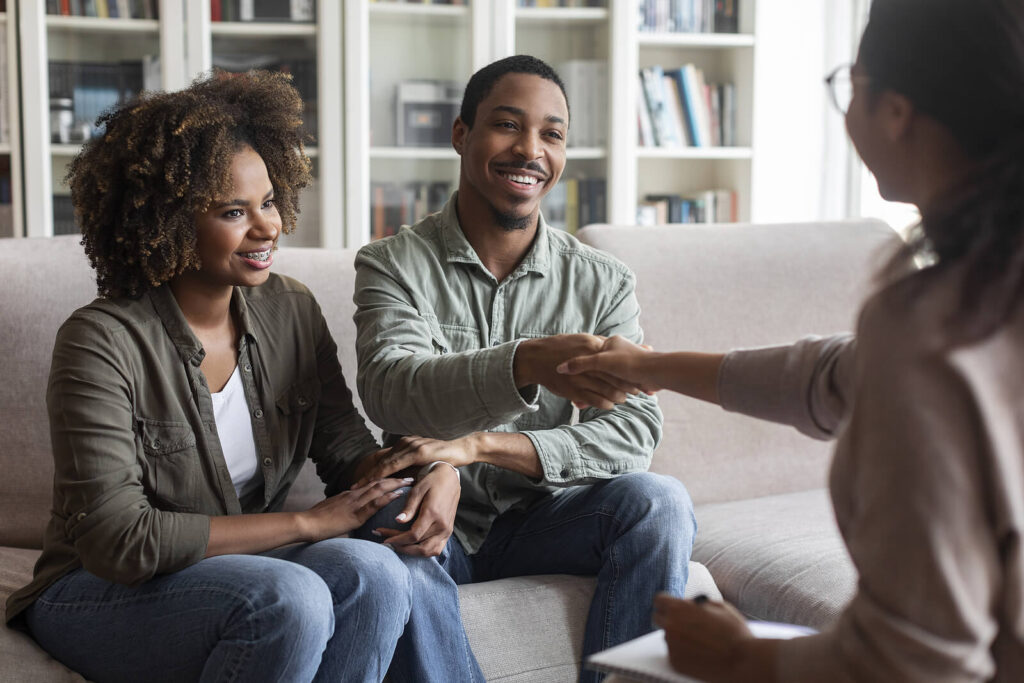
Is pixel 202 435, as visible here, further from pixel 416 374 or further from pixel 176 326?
pixel 416 374

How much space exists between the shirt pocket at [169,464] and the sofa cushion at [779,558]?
34.2 inches

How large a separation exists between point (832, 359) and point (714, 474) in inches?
44.6

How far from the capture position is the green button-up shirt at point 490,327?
1.52m

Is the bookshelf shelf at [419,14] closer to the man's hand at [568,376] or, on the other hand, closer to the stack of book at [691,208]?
the stack of book at [691,208]

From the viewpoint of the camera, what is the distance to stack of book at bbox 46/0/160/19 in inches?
123

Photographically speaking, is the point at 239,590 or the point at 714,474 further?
the point at 714,474

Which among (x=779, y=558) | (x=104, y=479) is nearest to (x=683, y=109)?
(x=779, y=558)

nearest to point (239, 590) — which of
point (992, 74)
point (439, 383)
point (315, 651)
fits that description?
point (315, 651)

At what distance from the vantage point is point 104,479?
129cm

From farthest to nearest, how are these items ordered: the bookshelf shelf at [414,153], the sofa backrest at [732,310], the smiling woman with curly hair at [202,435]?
the bookshelf shelf at [414,153] → the sofa backrest at [732,310] → the smiling woman with curly hair at [202,435]

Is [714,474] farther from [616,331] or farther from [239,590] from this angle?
[239,590]

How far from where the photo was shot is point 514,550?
1.61m

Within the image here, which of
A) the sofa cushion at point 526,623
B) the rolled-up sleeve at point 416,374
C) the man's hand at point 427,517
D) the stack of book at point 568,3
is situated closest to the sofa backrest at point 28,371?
the sofa cushion at point 526,623

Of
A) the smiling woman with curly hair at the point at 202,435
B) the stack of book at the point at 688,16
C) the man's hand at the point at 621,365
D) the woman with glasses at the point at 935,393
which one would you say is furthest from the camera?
the stack of book at the point at 688,16
